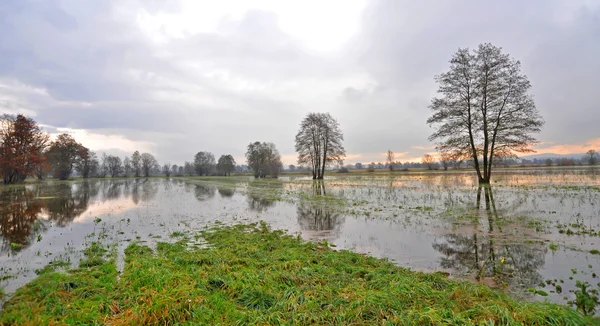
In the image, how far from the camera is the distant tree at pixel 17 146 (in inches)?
1608

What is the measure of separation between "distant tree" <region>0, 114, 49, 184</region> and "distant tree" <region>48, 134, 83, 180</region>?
21.3 meters

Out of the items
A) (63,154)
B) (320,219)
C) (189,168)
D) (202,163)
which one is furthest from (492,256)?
(189,168)

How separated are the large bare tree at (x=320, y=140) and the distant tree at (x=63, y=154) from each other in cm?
6340

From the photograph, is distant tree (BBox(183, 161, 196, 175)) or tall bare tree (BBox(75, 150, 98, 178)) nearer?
tall bare tree (BBox(75, 150, 98, 178))

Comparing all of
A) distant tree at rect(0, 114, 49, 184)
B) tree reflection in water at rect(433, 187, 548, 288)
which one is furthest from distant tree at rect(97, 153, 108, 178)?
tree reflection in water at rect(433, 187, 548, 288)

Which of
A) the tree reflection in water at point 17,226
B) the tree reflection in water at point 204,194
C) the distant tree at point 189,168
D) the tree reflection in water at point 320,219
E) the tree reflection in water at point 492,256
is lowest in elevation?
the tree reflection in water at point 204,194

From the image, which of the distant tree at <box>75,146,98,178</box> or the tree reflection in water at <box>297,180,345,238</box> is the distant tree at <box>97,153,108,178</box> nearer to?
the distant tree at <box>75,146,98,178</box>

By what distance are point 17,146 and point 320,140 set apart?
51.5 meters

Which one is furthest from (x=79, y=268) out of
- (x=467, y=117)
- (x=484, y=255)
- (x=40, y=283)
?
(x=467, y=117)

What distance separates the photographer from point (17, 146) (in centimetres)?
4206

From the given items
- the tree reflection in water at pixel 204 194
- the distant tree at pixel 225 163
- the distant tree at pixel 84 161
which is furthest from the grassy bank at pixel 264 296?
the distant tree at pixel 225 163

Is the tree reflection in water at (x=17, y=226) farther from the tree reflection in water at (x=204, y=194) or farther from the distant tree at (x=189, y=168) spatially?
the distant tree at (x=189, y=168)

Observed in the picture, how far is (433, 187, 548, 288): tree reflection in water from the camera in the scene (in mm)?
5320

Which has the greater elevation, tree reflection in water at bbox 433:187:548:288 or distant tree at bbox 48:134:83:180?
distant tree at bbox 48:134:83:180
